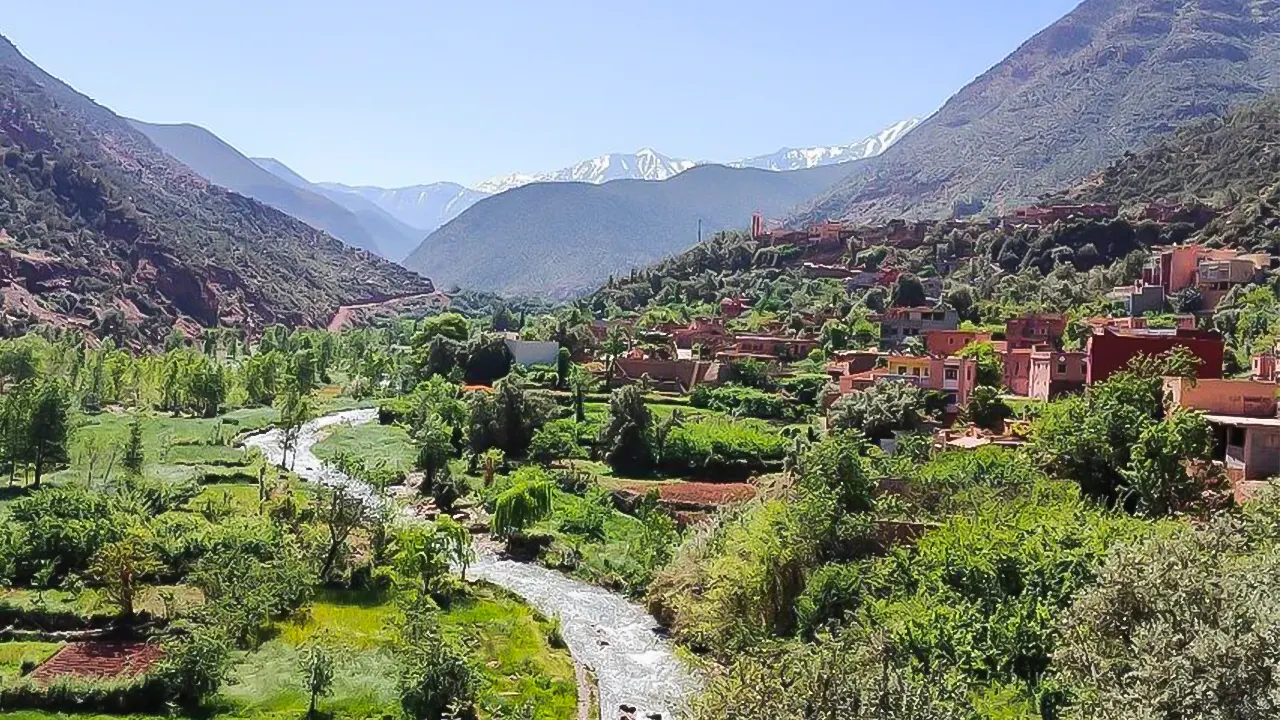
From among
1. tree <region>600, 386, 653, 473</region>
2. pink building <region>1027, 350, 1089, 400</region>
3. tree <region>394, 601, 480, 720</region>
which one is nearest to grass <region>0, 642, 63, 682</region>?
tree <region>394, 601, 480, 720</region>

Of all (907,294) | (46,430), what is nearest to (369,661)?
(46,430)

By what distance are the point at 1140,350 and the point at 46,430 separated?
40.9 meters

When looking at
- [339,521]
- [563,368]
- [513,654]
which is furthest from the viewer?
[563,368]

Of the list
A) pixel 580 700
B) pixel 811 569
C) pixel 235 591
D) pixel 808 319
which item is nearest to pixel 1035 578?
pixel 811 569

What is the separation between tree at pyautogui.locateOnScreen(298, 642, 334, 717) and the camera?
20359 millimetres

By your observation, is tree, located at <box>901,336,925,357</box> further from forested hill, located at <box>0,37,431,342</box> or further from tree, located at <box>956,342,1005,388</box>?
forested hill, located at <box>0,37,431,342</box>

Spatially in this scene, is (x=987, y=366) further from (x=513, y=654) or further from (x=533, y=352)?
(x=533, y=352)

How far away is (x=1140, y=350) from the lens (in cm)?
3366

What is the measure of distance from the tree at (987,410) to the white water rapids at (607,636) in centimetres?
1623

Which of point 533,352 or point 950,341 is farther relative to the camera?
point 533,352

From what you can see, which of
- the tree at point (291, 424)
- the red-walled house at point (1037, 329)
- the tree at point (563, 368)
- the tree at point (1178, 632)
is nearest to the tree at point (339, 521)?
the tree at point (291, 424)

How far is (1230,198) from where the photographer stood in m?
82.6

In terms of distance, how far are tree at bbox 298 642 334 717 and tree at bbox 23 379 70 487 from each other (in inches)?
931

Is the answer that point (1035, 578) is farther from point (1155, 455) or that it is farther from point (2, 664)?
point (2, 664)
